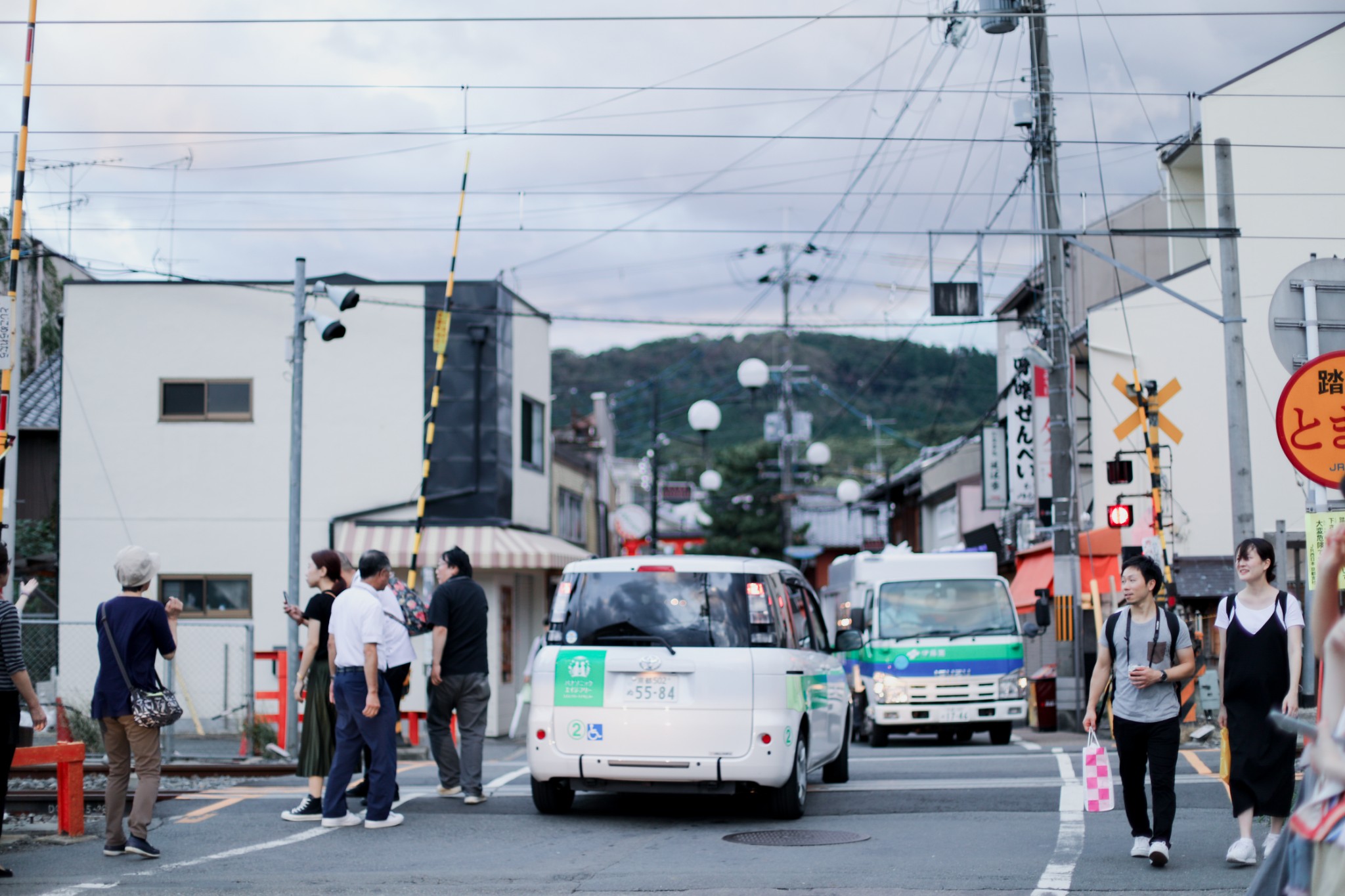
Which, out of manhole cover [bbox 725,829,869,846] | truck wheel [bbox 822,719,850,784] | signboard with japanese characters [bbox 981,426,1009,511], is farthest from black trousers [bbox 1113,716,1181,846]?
signboard with japanese characters [bbox 981,426,1009,511]

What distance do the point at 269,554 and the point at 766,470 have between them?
36859 millimetres

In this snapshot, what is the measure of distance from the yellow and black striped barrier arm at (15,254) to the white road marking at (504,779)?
190 inches

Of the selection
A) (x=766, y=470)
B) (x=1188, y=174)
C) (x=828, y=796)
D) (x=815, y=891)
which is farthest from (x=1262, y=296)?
(x=766, y=470)

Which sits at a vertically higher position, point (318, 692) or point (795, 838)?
point (318, 692)

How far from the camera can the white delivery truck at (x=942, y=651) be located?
19781 mm

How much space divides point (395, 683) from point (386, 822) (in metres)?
1.10

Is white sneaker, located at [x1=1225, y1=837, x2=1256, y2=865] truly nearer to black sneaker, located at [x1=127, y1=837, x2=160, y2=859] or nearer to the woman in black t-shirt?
the woman in black t-shirt

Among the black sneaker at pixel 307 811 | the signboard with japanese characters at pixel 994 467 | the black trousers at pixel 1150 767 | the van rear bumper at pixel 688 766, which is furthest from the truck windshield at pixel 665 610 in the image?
the signboard with japanese characters at pixel 994 467

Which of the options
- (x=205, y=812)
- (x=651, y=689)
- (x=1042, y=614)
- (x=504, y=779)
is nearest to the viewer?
(x=651, y=689)

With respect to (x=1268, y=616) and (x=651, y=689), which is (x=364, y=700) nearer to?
(x=651, y=689)

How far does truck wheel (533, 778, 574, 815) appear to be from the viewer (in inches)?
421

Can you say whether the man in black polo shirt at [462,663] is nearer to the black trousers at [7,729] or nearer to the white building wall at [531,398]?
the black trousers at [7,729]

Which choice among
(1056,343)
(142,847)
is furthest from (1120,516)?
(142,847)

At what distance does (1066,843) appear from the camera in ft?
30.2
